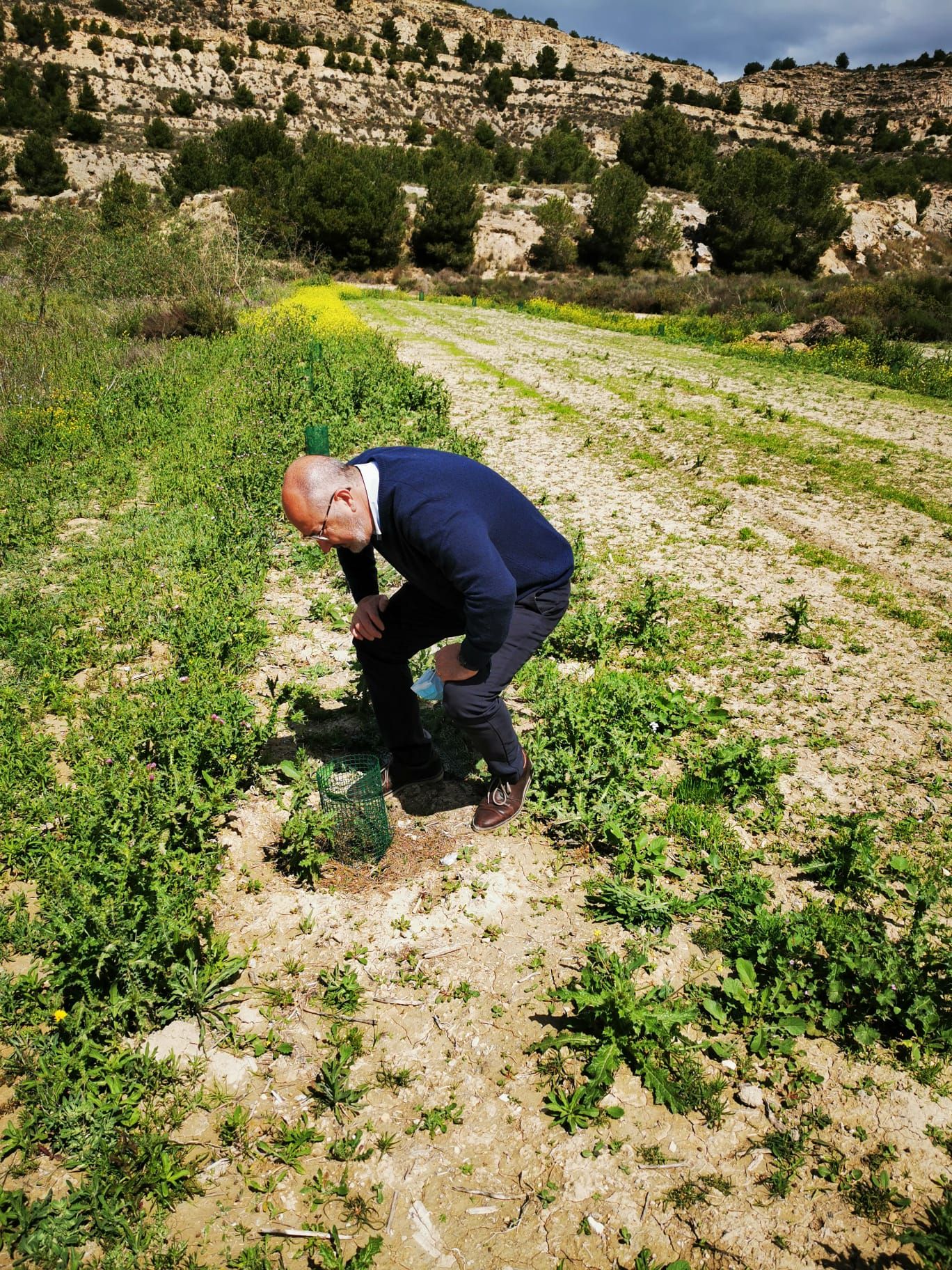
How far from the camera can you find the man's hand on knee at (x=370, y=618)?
10.4ft

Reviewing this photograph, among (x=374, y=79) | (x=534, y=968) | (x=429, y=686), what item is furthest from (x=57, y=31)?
(x=534, y=968)

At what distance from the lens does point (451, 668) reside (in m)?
2.91

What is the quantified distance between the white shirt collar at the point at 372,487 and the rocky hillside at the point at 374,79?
54.4 meters

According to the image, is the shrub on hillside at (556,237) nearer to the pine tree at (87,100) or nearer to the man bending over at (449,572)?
the pine tree at (87,100)

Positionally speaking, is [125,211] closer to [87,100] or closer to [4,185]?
[4,185]

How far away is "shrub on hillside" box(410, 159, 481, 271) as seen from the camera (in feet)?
127

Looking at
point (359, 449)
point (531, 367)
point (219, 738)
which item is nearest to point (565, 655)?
point (219, 738)

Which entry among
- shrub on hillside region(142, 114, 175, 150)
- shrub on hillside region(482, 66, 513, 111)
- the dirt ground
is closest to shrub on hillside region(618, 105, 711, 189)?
shrub on hillside region(482, 66, 513, 111)

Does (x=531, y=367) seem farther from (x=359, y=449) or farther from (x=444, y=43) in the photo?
(x=444, y=43)

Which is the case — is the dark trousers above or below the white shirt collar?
below

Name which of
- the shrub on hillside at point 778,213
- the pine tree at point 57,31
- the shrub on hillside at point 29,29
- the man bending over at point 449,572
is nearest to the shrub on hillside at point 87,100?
the pine tree at point 57,31

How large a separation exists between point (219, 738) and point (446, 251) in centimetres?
4209

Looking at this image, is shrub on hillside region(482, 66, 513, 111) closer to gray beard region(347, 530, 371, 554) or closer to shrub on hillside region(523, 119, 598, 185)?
shrub on hillside region(523, 119, 598, 185)

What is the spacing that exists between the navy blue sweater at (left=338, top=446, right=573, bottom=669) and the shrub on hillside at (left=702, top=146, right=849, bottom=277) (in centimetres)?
4545
